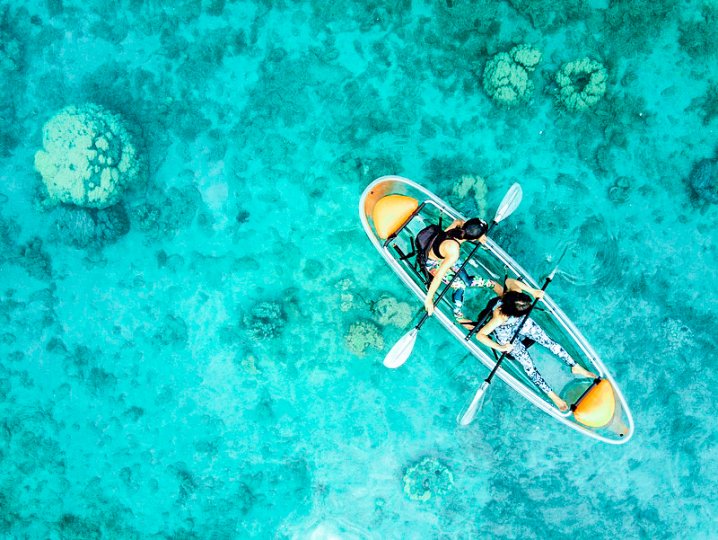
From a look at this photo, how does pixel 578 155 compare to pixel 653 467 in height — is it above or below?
above

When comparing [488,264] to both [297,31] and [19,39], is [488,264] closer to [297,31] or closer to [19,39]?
[297,31]

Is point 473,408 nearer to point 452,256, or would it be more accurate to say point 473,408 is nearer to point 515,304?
point 515,304

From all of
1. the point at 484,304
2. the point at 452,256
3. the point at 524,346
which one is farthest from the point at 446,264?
the point at 524,346

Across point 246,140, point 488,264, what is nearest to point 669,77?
point 488,264

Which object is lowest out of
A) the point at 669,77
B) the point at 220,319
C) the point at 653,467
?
the point at 220,319

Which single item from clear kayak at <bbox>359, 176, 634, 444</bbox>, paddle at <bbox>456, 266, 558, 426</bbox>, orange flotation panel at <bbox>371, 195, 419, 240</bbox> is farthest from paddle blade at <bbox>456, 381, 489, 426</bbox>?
orange flotation panel at <bbox>371, 195, 419, 240</bbox>

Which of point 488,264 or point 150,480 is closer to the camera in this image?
point 488,264
